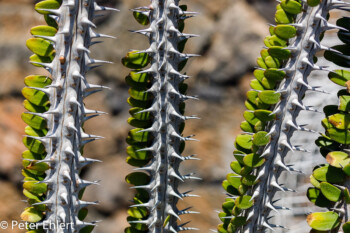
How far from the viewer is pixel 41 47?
77 centimetres

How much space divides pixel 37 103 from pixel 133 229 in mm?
340

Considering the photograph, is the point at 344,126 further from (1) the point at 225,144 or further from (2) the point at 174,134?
(1) the point at 225,144

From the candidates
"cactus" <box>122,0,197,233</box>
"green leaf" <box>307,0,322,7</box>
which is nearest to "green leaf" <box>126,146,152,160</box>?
"cactus" <box>122,0,197,233</box>

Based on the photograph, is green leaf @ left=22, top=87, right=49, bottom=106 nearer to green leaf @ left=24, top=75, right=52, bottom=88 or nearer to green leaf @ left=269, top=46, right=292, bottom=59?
green leaf @ left=24, top=75, right=52, bottom=88

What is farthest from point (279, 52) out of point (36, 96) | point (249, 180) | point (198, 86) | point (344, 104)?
point (198, 86)

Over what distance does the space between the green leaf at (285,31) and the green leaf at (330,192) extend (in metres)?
0.26

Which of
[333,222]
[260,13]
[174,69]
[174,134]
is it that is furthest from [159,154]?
[260,13]

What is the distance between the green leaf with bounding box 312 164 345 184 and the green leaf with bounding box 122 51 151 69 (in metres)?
0.39

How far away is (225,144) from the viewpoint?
251 cm

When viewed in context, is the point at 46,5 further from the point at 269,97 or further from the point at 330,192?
the point at 330,192

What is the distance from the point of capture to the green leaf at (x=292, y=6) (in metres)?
0.70

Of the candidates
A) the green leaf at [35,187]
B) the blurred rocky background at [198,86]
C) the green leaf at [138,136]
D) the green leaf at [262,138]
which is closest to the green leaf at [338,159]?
the green leaf at [262,138]

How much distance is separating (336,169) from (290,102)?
139mm

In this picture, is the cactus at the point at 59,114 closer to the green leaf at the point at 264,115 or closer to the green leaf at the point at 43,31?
the green leaf at the point at 43,31
